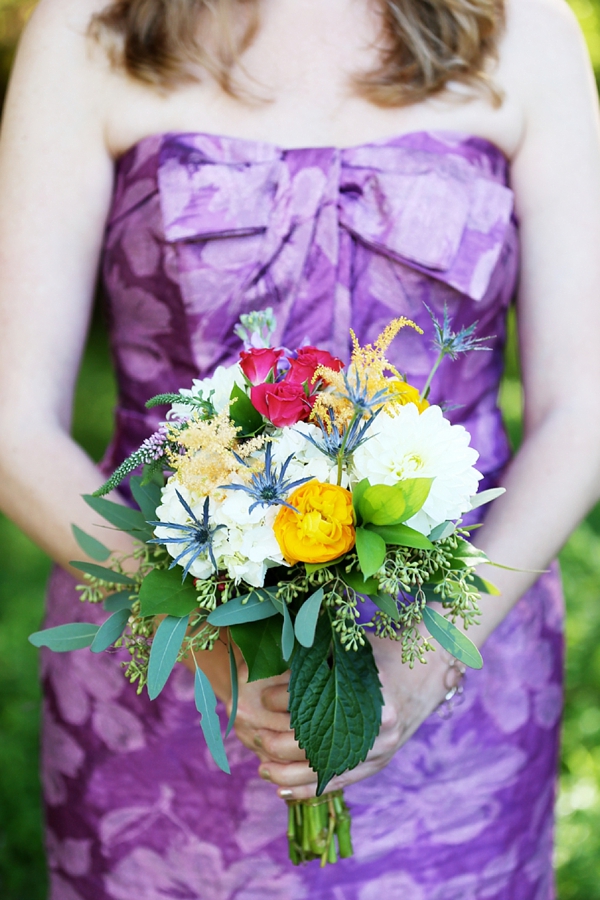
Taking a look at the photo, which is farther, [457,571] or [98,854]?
[98,854]

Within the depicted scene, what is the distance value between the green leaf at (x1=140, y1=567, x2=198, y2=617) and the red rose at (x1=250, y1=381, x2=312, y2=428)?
229mm

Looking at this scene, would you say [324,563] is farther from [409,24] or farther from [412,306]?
[409,24]

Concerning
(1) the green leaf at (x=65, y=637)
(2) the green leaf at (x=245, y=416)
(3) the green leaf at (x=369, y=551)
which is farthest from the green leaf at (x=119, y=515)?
(3) the green leaf at (x=369, y=551)

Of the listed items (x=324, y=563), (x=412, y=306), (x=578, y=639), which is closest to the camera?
(x=324, y=563)

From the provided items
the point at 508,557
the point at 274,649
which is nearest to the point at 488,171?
the point at 508,557

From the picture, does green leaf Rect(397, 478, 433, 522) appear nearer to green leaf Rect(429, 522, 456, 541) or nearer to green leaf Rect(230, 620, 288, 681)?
green leaf Rect(429, 522, 456, 541)

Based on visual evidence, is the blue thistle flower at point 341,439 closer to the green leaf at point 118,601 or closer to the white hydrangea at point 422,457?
the white hydrangea at point 422,457

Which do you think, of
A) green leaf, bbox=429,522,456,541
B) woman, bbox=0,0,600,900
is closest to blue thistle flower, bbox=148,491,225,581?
green leaf, bbox=429,522,456,541

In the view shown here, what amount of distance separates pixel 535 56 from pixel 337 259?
0.51 m

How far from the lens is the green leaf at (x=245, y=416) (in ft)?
3.17

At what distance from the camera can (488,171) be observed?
1460 millimetres

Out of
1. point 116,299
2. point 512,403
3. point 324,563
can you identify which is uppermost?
point 324,563

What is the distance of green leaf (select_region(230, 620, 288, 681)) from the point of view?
101 cm

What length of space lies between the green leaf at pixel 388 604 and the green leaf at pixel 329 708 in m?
0.09
